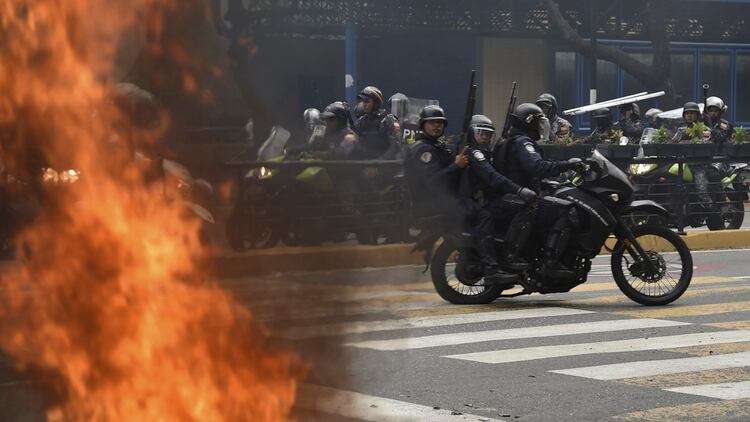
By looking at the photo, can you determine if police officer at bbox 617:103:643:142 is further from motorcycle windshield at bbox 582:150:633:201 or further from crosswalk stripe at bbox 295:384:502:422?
crosswalk stripe at bbox 295:384:502:422

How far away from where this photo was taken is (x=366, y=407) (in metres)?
5.72

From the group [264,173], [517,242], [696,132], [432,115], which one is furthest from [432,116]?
[696,132]

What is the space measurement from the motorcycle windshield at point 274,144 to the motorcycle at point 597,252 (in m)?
6.78

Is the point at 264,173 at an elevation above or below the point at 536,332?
above

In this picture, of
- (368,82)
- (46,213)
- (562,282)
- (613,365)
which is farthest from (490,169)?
(46,213)

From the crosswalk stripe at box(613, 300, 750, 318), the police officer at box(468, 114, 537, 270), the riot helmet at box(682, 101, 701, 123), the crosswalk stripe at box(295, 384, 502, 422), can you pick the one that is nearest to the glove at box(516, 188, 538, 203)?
the police officer at box(468, 114, 537, 270)

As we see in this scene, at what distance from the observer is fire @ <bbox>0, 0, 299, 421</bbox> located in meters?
3.28

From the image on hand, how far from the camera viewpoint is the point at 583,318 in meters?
9.76

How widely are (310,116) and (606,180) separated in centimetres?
713

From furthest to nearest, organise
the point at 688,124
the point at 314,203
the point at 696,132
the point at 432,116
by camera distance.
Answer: the point at 688,124 → the point at 696,132 → the point at 432,116 → the point at 314,203

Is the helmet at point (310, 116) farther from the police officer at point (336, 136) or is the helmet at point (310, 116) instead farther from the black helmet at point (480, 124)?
the black helmet at point (480, 124)

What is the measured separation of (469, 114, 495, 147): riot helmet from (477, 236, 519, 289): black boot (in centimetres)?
85

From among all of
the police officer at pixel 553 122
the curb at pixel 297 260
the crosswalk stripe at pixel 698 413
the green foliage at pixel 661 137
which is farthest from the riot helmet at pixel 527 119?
the green foliage at pixel 661 137

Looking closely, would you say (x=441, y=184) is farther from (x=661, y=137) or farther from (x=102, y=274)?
(x=661, y=137)
